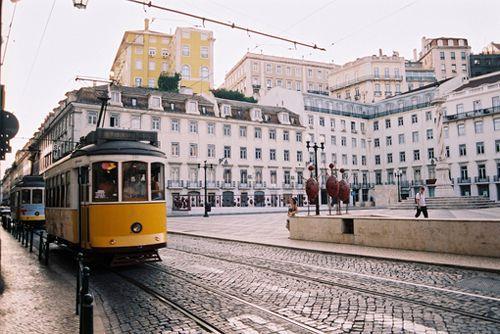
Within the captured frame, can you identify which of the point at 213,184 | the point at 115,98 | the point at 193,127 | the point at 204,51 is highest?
the point at 204,51

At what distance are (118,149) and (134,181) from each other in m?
0.85

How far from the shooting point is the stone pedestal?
2819 cm

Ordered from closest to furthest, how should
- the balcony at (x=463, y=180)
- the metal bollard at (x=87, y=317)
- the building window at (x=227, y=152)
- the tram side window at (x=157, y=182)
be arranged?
the metal bollard at (x=87, y=317) → the tram side window at (x=157, y=182) → the building window at (x=227, y=152) → the balcony at (x=463, y=180)

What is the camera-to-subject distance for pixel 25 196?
79.2 feet

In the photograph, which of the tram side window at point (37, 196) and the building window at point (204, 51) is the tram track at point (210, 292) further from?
the building window at point (204, 51)

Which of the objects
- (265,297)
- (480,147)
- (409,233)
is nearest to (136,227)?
(265,297)

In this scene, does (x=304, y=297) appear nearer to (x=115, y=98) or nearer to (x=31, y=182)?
(x=31, y=182)

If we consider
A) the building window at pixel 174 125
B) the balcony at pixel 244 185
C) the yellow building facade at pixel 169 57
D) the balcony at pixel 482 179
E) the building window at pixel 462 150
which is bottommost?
the balcony at pixel 482 179

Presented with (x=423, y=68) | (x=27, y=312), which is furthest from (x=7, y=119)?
(x=423, y=68)

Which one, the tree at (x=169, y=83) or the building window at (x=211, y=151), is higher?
the tree at (x=169, y=83)

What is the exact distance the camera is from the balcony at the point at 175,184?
4716cm

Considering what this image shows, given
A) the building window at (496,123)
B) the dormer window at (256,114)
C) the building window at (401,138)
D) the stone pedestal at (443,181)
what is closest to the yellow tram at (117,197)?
the stone pedestal at (443,181)

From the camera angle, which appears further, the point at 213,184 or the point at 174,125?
the point at 213,184

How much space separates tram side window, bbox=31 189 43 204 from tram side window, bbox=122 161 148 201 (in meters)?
→ 18.0
